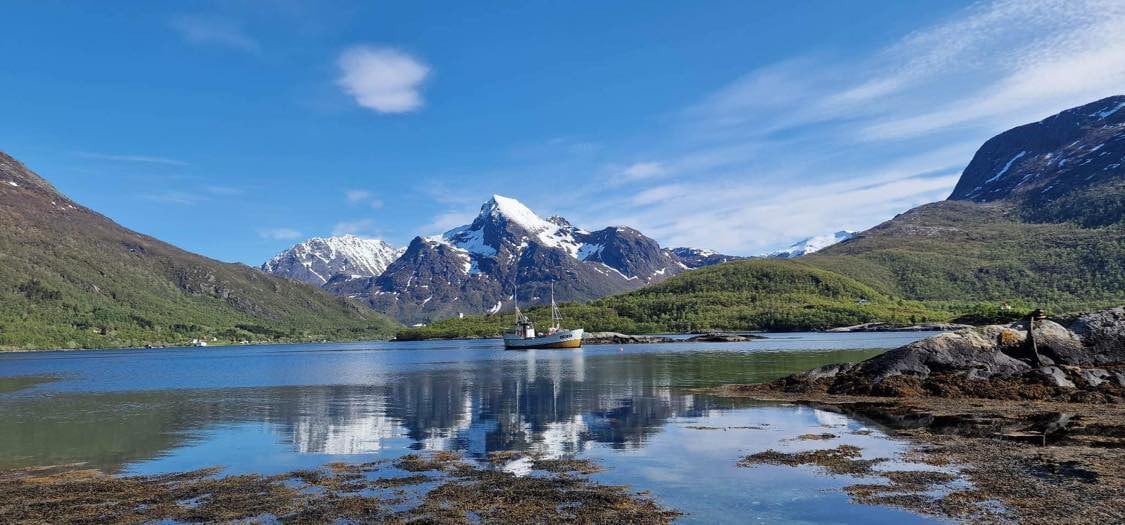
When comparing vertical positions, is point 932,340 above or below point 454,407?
above

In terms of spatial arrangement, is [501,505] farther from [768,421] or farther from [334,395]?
[334,395]

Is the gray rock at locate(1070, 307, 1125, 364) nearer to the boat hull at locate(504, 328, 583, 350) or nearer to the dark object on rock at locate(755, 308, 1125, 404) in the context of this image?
the dark object on rock at locate(755, 308, 1125, 404)

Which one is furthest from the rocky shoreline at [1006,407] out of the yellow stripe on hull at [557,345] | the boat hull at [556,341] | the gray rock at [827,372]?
the yellow stripe on hull at [557,345]

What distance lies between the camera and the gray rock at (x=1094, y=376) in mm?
42453

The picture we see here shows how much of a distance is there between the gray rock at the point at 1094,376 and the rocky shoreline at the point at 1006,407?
6 cm

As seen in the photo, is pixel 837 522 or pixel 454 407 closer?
pixel 837 522

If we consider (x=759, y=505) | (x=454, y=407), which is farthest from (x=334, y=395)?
(x=759, y=505)

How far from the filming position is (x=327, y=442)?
34.8m

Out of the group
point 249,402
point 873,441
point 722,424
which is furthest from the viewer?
point 249,402

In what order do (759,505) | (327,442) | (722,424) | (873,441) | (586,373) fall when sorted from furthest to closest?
1. (586,373)
2. (722,424)
3. (327,442)
4. (873,441)
5. (759,505)

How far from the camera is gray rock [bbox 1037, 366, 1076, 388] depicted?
141 feet

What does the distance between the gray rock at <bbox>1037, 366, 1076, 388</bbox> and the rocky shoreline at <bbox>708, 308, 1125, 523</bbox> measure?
9 centimetres

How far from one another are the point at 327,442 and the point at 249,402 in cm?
2910

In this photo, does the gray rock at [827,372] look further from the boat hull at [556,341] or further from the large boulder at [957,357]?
the boat hull at [556,341]
